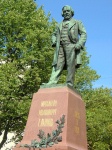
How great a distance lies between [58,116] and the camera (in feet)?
28.3

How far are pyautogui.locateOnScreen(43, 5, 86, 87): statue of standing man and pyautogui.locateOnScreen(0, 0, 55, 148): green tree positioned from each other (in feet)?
21.3

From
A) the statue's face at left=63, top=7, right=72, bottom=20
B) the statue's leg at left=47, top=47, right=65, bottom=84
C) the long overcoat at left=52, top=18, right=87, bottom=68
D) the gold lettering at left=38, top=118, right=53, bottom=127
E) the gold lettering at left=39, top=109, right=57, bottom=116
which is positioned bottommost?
the gold lettering at left=38, top=118, right=53, bottom=127

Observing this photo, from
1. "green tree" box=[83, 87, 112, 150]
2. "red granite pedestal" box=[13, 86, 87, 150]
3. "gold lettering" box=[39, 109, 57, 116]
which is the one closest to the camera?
"red granite pedestal" box=[13, 86, 87, 150]

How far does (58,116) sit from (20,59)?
931 centimetres

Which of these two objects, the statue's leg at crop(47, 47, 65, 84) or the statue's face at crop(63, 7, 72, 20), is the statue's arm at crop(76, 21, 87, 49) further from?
the statue's leg at crop(47, 47, 65, 84)

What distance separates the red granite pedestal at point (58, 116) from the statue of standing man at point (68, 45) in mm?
794

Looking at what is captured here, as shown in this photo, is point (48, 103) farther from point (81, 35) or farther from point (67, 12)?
point (67, 12)

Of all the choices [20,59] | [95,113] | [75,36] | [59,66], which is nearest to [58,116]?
[59,66]

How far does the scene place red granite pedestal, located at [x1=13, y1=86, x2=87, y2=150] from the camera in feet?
27.9

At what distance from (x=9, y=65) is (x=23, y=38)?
242cm

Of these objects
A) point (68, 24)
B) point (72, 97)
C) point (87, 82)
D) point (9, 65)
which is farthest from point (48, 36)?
point (72, 97)

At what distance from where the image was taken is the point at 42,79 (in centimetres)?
1781

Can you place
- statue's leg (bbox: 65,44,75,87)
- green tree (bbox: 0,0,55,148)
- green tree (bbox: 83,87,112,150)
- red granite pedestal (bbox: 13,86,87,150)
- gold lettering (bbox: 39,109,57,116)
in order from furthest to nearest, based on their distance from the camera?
green tree (bbox: 83,87,112,150) < green tree (bbox: 0,0,55,148) < statue's leg (bbox: 65,44,75,87) < gold lettering (bbox: 39,109,57,116) < red granite pedestal (bbox: 13,86,87,150)

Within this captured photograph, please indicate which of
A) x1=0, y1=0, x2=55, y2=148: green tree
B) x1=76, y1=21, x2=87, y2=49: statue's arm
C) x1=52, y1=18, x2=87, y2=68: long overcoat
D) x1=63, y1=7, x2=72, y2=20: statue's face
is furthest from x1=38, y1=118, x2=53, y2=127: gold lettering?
x1=0, y1=0, x2=55, y2=148: green tree
